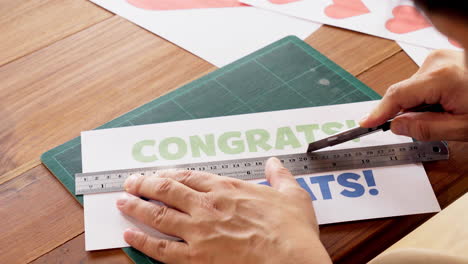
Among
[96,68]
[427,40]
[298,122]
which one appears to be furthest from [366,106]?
[96,68]

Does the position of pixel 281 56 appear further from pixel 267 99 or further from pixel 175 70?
pixel 175 70

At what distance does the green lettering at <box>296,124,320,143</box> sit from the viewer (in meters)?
1.15

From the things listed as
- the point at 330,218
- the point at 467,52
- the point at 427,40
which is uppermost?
the point at 467,52

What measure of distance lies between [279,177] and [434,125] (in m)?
0.31

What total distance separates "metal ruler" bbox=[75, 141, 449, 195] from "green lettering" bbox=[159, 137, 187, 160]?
0.03 meters

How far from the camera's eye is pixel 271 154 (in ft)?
3.67

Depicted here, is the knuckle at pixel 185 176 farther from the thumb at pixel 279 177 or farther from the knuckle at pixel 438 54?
the knuckle at pixel 438 54

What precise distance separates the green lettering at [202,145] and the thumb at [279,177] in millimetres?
121

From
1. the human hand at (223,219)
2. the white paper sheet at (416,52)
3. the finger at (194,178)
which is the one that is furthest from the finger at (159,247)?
the white paper sheet at (416,52)

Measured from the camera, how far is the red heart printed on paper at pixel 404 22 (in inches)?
54.2

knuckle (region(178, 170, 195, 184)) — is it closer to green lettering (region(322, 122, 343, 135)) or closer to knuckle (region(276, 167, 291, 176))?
knuckle (region(276, 167, 291, 176))

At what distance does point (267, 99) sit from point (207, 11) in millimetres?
322

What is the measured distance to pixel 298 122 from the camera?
117 cm

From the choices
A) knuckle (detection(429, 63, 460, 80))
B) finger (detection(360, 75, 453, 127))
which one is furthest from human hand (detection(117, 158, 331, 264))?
knuckle (detection(429, 63, 460, 80))
